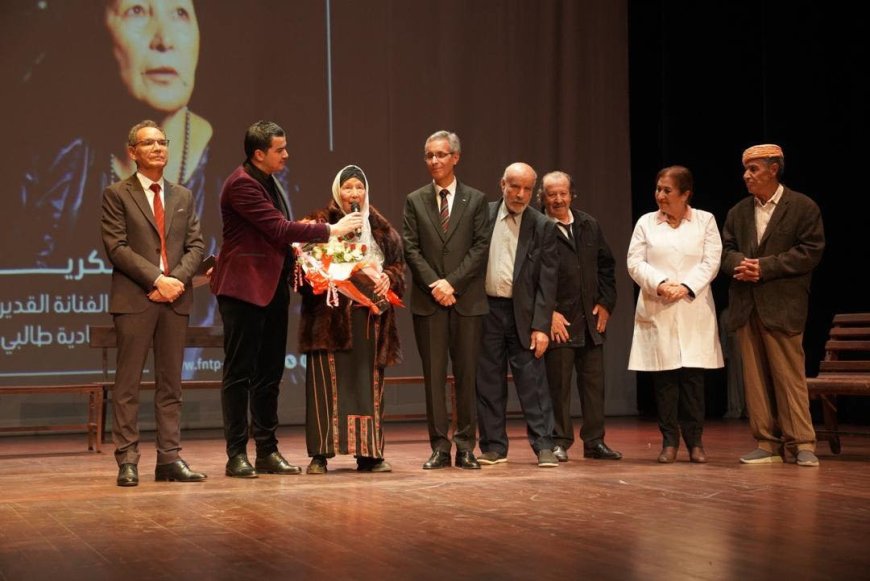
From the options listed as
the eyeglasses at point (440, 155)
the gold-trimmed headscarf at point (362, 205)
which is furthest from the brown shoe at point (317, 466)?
the eyeglasses at point (440, 155)

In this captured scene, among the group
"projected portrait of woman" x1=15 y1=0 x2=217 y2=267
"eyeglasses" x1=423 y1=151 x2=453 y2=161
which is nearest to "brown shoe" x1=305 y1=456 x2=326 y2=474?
"eyeglasses" x1=423 y1=151 x2=453 y2=161

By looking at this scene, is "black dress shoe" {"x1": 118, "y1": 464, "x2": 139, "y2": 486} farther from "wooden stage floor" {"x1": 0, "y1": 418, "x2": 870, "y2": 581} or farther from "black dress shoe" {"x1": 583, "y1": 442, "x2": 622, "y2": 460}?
"black dress shoe" {"x1": 583, "y1": 442, "x2": 622, "y2": 460}

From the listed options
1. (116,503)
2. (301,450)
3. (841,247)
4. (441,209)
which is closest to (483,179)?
(841,247)

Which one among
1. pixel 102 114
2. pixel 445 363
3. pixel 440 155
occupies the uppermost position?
pixel 102 114

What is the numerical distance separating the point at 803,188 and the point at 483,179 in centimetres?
257

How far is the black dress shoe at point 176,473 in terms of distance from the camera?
15.3 ft

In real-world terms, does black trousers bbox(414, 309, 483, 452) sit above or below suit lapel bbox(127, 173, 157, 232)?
below

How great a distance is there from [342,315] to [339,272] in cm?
22

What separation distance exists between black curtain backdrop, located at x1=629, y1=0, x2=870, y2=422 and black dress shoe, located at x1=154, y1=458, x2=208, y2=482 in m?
5.80

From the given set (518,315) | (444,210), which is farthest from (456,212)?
(518,315)

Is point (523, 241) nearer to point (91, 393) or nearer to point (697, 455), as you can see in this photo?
point (697, 455)

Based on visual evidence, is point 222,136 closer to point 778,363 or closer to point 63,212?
point 63,212

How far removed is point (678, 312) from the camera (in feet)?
17.7

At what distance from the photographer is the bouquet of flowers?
188 inches
